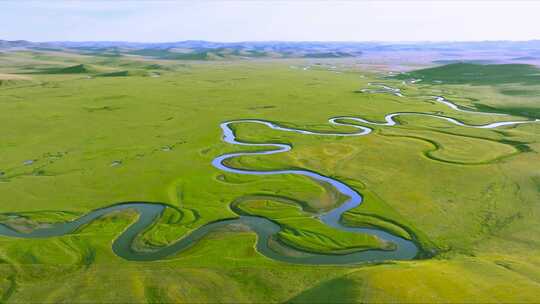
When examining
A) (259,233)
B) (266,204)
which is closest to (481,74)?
(266,204)

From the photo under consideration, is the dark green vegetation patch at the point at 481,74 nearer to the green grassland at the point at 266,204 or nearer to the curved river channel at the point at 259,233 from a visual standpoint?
the green grassland at the point at 266,204

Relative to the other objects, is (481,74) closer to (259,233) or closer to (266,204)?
(266,204)

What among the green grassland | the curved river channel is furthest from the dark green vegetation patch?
the curved river channel

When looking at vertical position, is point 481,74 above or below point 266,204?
above

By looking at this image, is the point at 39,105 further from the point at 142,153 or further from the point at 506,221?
the point at 506,221

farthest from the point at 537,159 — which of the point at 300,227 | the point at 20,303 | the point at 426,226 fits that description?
the point at 20,303

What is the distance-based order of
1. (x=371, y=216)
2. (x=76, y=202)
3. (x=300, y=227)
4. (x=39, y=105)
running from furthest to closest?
(x=39, y=105) → (x=76, y=202) → (x=371, y=216) → (x=300, y=227)

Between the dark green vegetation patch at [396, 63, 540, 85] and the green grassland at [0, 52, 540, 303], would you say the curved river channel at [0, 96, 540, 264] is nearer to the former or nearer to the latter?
the green grassland at [0, 52, 540, 303]

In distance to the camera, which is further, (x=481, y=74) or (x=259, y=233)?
(x=481, y=74)

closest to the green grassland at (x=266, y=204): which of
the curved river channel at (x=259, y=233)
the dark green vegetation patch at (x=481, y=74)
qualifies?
the curved river channel at (x=259, y=233)
